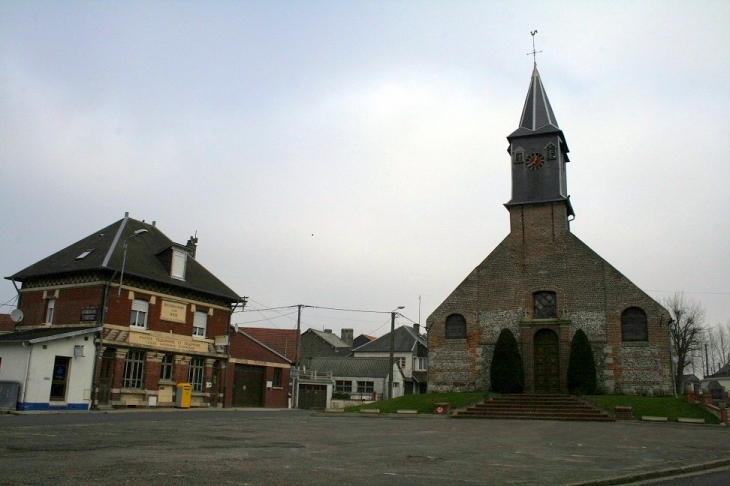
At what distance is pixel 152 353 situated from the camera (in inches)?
1158

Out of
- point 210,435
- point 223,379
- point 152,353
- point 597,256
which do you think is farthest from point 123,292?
point 597,256

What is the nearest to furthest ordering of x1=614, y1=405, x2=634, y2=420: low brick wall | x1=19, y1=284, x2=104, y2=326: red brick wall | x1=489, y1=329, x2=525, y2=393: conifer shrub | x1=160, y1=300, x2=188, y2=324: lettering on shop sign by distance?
x1=614, y1=405, x2=634, y2=420: low brick wall
x1=19, y1=284, x2=104, y2=326: red brick wall
x1=489, y1=329, x2=525, y2=393: conifer shrub
x1=160, y1=300, x2=188, y2=324: lettering on shop sign

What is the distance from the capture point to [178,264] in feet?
105

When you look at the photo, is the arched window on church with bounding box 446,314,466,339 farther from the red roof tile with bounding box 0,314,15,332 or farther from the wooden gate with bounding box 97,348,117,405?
the red roof tile with bounding box 0,314,15,332

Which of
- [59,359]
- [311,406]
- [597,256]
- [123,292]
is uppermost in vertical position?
[597,256]

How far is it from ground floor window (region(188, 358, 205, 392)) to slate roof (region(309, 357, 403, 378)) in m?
24.0

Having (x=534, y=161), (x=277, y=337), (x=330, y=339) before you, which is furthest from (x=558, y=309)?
(x=330, y=339)

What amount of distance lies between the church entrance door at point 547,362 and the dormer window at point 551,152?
9.93m

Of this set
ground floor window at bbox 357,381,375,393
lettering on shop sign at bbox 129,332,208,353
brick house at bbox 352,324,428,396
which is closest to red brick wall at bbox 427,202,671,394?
lettering on shop sign at bbox 129,332,208,353

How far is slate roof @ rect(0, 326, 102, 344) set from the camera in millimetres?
→ 24547

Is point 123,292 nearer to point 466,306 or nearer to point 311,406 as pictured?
point 466,306

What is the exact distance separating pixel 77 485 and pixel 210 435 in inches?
295

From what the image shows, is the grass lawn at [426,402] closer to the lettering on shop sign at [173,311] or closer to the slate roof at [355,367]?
the lettering on shop sign at [173,311]

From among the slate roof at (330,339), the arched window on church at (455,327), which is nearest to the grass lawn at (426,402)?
the arched window on church at (455,327)
